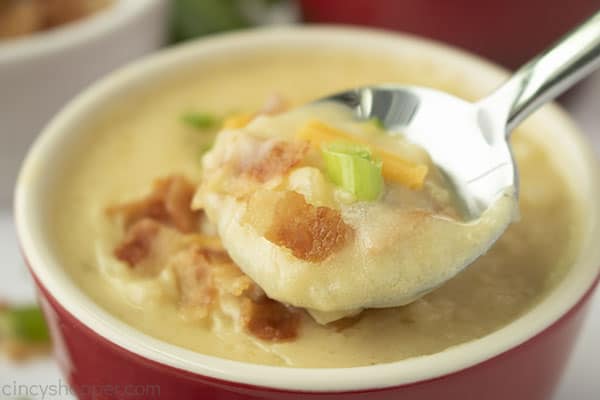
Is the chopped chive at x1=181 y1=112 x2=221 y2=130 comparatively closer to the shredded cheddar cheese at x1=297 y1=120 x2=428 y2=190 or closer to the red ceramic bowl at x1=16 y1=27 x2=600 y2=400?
the red ceramic bowl at x1=16 y1=27 x2=600 y2=400

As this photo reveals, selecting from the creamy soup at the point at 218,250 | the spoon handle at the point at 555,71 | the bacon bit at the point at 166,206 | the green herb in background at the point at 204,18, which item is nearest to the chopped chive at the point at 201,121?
the creamy soup at the point at 218,250

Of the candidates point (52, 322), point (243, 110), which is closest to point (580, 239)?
point (243, 110)

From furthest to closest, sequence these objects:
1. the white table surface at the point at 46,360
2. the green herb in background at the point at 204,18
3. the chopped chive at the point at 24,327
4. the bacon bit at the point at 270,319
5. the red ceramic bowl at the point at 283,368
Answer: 1. the green herb in background at the point at 204,18
2. the chopped chive at the point at 24,327
3. the white table surface at the point at 46,360
4. the bacon bit at the point at 270,319
5. the red ceramic bowl at the point at 283,368

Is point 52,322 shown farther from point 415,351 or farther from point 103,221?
point 415,351

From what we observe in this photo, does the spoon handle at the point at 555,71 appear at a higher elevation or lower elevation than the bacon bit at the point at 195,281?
higher

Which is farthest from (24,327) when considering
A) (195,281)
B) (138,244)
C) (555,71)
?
(555,71)

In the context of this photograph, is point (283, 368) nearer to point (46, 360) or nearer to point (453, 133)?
point (453, 133)

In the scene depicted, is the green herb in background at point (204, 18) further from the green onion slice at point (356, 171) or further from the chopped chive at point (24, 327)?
the green onion slice at point (356, 171)
